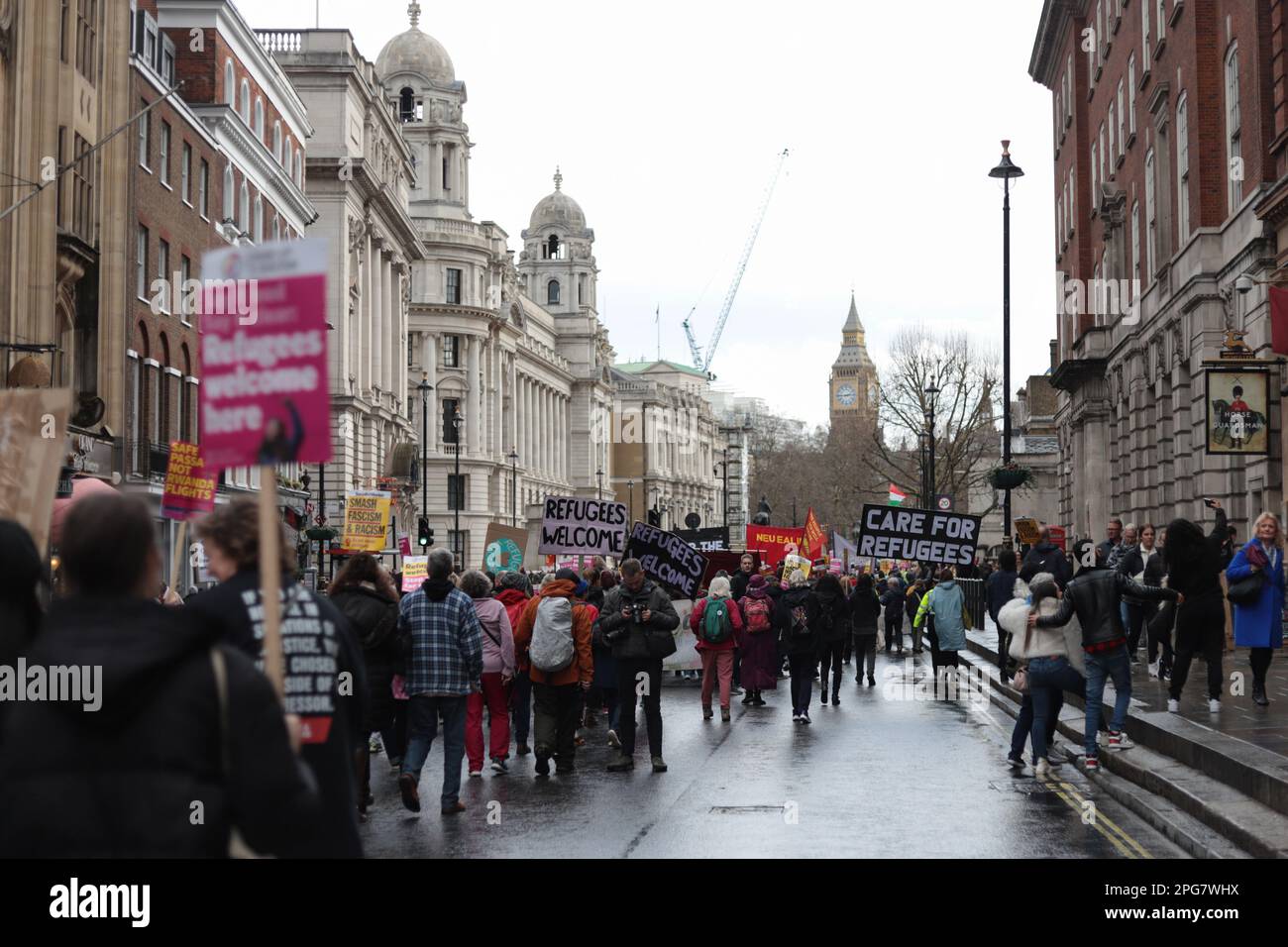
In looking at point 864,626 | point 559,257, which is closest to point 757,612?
point 864,626

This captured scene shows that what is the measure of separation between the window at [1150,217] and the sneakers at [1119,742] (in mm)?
24033

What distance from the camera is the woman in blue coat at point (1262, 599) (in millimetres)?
15867

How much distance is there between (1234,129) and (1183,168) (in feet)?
12.3

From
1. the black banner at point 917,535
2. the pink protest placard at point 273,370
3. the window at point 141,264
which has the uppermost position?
the window at point 141,264

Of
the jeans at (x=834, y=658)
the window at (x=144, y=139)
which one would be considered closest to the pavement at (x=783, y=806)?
the jeans at (x=834, y=658)

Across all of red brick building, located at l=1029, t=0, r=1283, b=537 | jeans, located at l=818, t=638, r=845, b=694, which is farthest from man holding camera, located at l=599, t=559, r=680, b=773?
red brick building, located at l=1029, t=0, r=1283, b=537

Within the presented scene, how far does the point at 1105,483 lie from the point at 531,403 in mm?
84834

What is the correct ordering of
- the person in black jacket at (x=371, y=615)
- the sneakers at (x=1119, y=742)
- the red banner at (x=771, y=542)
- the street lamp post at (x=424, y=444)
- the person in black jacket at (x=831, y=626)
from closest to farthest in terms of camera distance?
1. the person in black jacket at (x=371, y=615)
2. the sneakers at (x=1119, y=742)
3. the person in black jacket at (x=831, y=626)
4. the red banner at (x=771, y=542)
5. the street lamp post at (x=424, y=444)

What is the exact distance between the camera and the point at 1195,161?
103 ft

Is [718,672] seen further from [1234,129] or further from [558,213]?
[558,213]

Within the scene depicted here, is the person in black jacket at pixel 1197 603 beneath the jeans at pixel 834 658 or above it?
above

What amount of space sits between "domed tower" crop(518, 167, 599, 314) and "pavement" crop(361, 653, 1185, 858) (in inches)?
5338

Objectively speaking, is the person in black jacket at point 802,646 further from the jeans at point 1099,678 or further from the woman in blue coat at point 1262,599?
the jeans at point 1099,678
